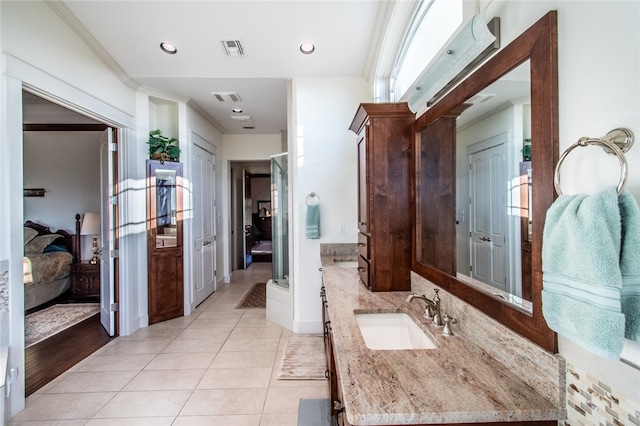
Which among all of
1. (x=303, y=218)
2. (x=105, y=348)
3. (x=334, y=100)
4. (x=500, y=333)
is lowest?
(x=105, y=348)

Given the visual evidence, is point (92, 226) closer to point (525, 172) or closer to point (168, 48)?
point (168, 48)

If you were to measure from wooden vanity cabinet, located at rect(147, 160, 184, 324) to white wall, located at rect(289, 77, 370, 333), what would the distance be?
164 cm

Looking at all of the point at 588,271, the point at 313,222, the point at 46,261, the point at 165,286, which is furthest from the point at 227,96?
the point at 588,271

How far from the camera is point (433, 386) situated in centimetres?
87

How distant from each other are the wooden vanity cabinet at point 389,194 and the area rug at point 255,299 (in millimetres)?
2716

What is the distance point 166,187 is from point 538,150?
3744 mm

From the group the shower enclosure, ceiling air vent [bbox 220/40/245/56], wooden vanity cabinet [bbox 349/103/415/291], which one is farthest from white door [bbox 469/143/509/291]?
the shower enclosure

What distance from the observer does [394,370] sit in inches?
37.7

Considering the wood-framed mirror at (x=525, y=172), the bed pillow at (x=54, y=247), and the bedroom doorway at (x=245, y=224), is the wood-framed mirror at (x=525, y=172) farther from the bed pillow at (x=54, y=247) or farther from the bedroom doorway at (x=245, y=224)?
the bed pillow at (x=54, y=247)

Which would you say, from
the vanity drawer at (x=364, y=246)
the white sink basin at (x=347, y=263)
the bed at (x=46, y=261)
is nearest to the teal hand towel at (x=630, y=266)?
the vanity drawer at (x=364, y=246)

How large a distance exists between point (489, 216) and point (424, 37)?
1383 mm

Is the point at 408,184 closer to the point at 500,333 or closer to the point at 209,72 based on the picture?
the point at 500,333

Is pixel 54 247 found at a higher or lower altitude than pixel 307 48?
lower

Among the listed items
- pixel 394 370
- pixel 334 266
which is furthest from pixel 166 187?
pixel 394 370
